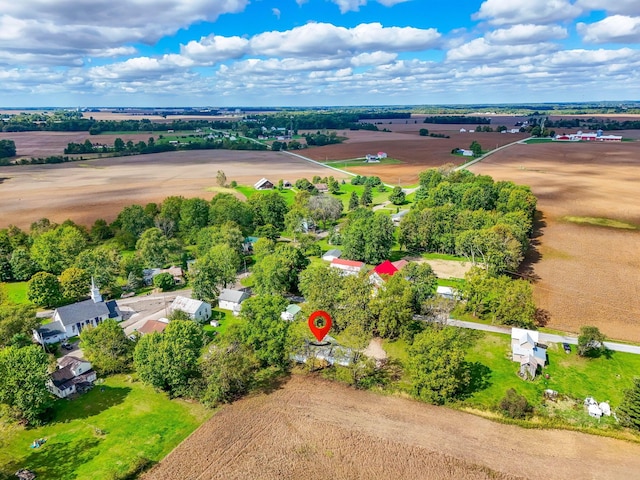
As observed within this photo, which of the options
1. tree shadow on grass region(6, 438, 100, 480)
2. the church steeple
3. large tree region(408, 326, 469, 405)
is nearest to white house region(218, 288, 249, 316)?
the church steeple

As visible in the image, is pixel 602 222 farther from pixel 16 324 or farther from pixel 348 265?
pixel 16 324

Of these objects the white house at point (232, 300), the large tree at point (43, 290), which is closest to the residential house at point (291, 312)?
the white house at point (232, 300)

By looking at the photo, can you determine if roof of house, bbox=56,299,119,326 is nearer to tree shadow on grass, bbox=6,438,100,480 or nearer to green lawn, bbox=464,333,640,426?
Result: tree shadow on grass, bbox=6,438,100,480

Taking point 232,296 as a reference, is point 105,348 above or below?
below

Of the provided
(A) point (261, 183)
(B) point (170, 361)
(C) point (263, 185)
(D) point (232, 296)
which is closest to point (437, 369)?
(B) point (170, 361)

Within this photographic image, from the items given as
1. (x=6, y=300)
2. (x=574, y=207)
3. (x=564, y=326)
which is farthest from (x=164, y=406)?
(x=574, y=207)

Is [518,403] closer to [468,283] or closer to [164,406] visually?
[468,283]

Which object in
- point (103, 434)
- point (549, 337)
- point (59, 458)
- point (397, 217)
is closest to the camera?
point (59, 458)

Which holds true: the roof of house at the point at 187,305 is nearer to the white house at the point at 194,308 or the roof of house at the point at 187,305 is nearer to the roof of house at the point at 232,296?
the white house at the point at 194,308
